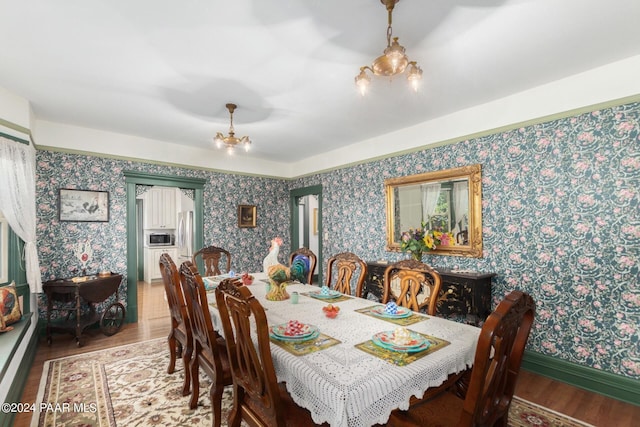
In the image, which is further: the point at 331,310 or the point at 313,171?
the point at 313,171

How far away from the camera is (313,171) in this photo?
19.0 feet

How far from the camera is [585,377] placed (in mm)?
2660

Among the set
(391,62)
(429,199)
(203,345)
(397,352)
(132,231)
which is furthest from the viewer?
(132,231)

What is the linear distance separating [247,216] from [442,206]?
136 inches

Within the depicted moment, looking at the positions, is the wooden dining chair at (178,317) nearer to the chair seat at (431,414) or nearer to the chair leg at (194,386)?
the chair leg at (194,386)

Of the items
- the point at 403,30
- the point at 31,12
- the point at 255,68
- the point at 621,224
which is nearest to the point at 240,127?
the point at 255,68

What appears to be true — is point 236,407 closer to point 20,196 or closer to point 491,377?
point 491,377

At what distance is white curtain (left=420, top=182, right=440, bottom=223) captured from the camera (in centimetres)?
379

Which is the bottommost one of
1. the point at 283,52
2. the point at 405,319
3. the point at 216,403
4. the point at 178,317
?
the point at 216,403

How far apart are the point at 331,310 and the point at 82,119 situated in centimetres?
393

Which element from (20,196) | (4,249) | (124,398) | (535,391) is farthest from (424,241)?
(4,249)

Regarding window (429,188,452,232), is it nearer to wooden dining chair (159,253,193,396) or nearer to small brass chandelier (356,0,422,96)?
small brass chandelier (356,0,422,96)

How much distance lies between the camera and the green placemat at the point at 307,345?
1503mm

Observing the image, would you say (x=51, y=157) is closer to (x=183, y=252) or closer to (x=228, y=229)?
(x=228, y=229)
